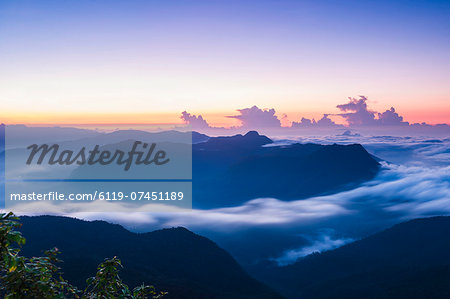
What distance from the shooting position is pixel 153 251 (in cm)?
15662

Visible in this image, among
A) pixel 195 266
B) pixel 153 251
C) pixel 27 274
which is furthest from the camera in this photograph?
pixel 153 251

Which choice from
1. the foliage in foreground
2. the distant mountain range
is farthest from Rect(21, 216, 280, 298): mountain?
the foliage in foreground

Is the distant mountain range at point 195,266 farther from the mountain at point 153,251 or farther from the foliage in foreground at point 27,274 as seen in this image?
the foliage in foreground at point 27,274

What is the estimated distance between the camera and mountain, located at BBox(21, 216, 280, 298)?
441ft

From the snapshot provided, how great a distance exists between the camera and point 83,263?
10962cm

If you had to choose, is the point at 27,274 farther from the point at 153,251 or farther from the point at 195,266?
the point at 153,251

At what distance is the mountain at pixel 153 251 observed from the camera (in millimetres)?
134375

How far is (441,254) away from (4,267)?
23335 cm

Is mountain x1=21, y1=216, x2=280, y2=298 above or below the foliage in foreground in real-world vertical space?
below

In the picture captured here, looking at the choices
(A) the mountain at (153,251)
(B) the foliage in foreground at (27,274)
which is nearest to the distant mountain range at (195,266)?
(A) the mountain at (153,251)

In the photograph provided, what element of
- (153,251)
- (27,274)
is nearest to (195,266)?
(153,251)

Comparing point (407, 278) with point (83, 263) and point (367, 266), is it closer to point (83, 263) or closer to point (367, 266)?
point (367, 266)

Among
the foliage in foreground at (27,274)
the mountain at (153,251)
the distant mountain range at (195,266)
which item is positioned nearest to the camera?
the foliage in foreground at (27,274)

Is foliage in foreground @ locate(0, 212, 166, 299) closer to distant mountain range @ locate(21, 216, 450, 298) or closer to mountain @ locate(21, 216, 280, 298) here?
distant mountain range @ locate(21, 216, 450, 298)
